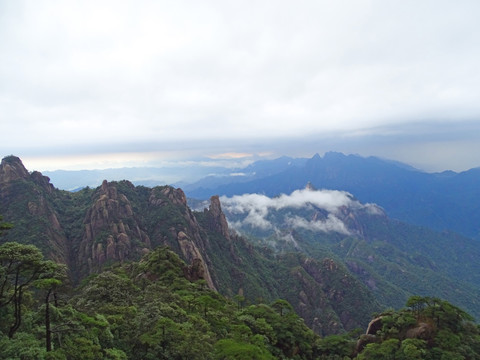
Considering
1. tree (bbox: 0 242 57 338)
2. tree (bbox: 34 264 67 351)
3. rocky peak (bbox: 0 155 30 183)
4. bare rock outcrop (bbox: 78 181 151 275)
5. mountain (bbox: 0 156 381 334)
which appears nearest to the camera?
tree (bbox: 34 264 67 351)

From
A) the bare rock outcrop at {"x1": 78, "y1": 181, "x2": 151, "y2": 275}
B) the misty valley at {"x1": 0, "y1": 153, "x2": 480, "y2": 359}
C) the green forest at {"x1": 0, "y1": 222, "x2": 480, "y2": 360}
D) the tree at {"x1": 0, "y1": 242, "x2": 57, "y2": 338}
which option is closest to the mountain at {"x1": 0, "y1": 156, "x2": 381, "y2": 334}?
the bare rock outcrop at {"x1": 78, "y1": 181, "x2": 151, "y2": 275}

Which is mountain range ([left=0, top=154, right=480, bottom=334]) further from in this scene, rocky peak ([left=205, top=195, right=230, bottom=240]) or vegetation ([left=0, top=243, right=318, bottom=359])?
vegetation ([left=0, top=243, right=318, bottom=359])

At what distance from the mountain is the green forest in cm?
2520

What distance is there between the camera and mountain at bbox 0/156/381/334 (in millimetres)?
109250

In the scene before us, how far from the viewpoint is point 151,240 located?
431 feet

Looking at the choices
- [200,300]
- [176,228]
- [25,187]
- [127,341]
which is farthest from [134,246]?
[127,341]

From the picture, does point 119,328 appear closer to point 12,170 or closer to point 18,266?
point 18,266

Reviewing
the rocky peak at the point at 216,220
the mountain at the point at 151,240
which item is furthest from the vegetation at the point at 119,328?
the rocky peak at the point at 216,220

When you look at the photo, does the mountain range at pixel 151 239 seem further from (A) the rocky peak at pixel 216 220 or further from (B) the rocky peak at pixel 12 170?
(A) the rocky peak at pixel 216 220

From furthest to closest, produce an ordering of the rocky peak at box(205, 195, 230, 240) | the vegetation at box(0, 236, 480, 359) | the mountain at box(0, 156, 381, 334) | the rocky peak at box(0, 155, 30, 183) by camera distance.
A: the rocky peak at box(205, 195, 230, 240) < the rocky peak at box(0, 155, 30, 183) < the mountain at box(0, 156, 381, 334) < the vegetation at box(0, 236, 480, 359)

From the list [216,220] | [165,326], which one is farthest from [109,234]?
[165,326]

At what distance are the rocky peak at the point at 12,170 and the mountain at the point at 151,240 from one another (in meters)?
0.10

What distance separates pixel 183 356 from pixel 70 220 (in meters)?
127

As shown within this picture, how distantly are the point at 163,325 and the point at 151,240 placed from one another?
111279mm
